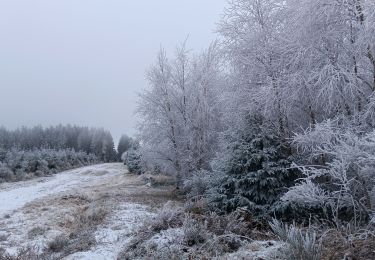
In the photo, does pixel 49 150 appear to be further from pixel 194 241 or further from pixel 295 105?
pixel 194 241

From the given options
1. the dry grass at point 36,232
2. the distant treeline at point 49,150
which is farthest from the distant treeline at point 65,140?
the dry grass at point 36,232

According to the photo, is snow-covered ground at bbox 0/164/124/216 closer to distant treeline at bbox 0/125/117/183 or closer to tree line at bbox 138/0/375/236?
distant treeline at bbox 0/125/117/183

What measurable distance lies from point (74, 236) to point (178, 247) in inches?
202

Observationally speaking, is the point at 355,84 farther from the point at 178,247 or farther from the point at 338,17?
the point at 178,247

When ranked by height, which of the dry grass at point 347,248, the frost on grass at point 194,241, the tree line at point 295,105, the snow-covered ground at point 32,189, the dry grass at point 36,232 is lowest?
the snow-covered ground at point 32,189

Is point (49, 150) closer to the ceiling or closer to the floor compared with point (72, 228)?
closer to the ceiling

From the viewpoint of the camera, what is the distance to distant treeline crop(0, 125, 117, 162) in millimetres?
93875

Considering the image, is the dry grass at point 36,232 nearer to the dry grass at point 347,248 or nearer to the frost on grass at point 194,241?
the frost on grass at point 194,241

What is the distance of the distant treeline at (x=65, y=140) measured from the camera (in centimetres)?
9388

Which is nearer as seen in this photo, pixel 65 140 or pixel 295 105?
pixel 295 105

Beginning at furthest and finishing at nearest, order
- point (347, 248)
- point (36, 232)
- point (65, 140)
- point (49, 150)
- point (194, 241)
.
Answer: point (65, 140)
point (49, 150)
point (36, 232)
point (194, 241)
point (347, 248)

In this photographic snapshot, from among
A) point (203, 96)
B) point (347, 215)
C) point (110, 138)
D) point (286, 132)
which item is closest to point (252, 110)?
point (286, 132)

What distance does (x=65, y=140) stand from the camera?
97.5m

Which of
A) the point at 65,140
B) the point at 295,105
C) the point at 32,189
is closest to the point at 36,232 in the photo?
the point at 295,105
